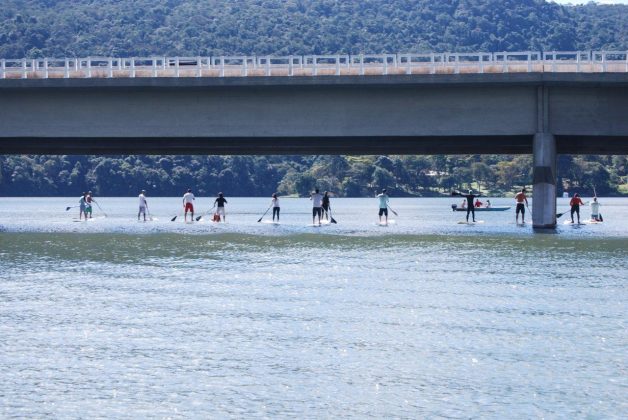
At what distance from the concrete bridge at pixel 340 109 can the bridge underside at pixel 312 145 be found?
0.39 metres

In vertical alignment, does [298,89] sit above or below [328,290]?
above

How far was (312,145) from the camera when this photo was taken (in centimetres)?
5834

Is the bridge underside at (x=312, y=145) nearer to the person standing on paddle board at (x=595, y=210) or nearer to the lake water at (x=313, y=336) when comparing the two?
the person standing on paddle board at (x=595, y=210)

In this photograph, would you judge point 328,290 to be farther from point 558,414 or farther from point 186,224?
point 186,224

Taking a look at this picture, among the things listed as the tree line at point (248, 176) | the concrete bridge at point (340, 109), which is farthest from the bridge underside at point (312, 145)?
the tree line at point (248, 176)

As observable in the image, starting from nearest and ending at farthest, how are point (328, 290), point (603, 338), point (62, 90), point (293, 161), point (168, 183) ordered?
point (603, 338) → point (328, 290) → point (62, 90) → point (168, 183) → point (293, 161)

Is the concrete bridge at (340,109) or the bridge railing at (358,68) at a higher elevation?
the bridge railing at (358,68)

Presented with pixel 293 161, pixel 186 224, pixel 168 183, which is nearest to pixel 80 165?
pixel 168 183

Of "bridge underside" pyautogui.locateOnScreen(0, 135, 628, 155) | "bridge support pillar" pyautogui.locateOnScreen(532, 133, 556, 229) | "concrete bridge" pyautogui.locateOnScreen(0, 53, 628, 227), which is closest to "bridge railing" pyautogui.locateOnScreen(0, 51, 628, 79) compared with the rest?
"concrete bridge" pyautogui.locateOnScreen(0, 53, 628, 227)

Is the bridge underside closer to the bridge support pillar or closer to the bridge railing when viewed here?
the bridge support pillar

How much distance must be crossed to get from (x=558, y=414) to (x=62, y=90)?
44338mm

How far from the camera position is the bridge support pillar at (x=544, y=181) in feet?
161

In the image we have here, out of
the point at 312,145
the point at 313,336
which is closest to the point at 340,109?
the point at 312,145

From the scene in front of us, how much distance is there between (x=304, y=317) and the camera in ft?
60.5
